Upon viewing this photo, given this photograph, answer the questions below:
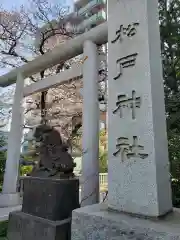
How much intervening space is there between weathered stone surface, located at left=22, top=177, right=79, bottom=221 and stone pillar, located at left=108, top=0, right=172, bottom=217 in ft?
2.78

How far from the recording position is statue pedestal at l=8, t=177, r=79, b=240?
8.25 ft

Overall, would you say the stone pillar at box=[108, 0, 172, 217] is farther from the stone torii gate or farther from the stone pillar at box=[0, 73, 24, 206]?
the stone pillar at box=[0, 73, 24, 206]

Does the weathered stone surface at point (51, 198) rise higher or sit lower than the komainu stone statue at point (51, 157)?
lower

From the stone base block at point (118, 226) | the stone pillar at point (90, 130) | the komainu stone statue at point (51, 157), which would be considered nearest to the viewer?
the stone base block at point (118, 226)

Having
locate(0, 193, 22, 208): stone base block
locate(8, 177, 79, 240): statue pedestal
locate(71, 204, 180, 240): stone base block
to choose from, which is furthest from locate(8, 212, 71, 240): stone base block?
locate(0, 193, 22, 208): stone base block

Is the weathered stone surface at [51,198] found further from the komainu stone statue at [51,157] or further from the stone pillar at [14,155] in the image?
the stone pillar at [14,155]

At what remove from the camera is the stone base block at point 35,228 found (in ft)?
8.06

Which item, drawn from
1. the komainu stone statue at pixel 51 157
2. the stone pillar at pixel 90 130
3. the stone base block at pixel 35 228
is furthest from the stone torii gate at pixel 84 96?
the stone base block at pixel 35 228

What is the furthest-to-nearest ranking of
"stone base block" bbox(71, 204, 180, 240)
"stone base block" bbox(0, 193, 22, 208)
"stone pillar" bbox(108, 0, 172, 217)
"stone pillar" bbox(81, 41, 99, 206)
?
"stone base block" bbox(0, 193, 22, 208)
"stone pillar" bbox(81, 41, 99, 206)
"stone pillar" bbox(108, 0, 172, 217)
"stone base block" bbox(71, 204, 180, 240)

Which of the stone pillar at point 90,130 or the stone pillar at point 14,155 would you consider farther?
the stone pillar at point 14,155

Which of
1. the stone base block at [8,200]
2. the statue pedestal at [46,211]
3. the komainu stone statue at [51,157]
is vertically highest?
the komainu stone statue at [51,157]

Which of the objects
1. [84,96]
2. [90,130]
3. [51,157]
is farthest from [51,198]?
[84,96]

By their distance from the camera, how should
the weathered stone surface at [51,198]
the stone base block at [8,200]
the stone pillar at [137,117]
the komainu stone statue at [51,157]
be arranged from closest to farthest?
1. the stone pillar at [137,117]
2. the weathered stone surface at [51,198]
3. the komainu stone statue at [51,157]
4. the stone base block at [8,200]

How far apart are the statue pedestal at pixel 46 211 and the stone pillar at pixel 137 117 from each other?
0.86 m
